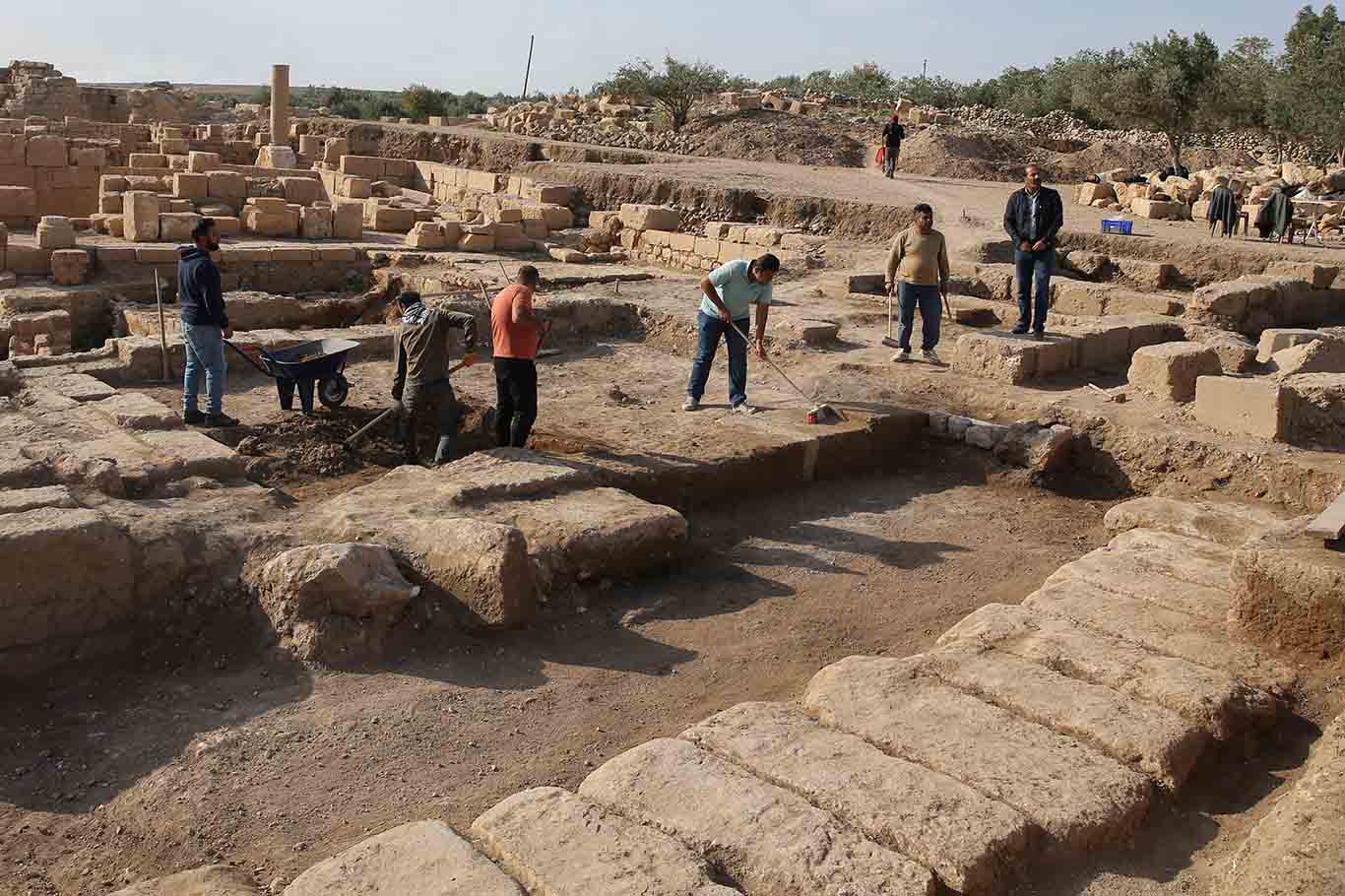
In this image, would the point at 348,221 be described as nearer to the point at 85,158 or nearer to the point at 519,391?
the point at 85,158

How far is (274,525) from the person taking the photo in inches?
263

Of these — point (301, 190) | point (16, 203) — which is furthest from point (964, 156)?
point (16, 203)

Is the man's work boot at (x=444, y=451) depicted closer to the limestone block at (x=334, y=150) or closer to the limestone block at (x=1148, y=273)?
the limestone block at (x=1148, y=273)

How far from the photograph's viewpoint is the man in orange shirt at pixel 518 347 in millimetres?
8242

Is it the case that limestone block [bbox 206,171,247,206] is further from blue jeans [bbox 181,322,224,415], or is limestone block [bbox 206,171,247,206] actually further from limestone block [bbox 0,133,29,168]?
blue jeans [bbox 181,322,224,415]

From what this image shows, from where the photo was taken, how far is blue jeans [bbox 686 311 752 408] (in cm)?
951

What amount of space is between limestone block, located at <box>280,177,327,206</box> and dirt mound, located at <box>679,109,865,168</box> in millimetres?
12212

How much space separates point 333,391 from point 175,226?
337 inches

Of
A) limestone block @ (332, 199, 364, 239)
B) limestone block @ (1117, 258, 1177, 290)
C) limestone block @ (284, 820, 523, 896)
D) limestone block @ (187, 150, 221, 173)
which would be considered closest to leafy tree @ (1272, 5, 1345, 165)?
limestone block @ (1117, 258, 1177, 290)

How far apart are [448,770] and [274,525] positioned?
2.31 metres

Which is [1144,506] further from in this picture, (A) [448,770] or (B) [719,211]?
(B) [719,211]

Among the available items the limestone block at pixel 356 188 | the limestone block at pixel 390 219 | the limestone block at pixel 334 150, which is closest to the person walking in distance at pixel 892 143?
the limestone block at pixel 390 219

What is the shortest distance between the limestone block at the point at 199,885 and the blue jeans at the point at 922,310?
327 inches

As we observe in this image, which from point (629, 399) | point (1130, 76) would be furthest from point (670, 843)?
point (1130, 76)
